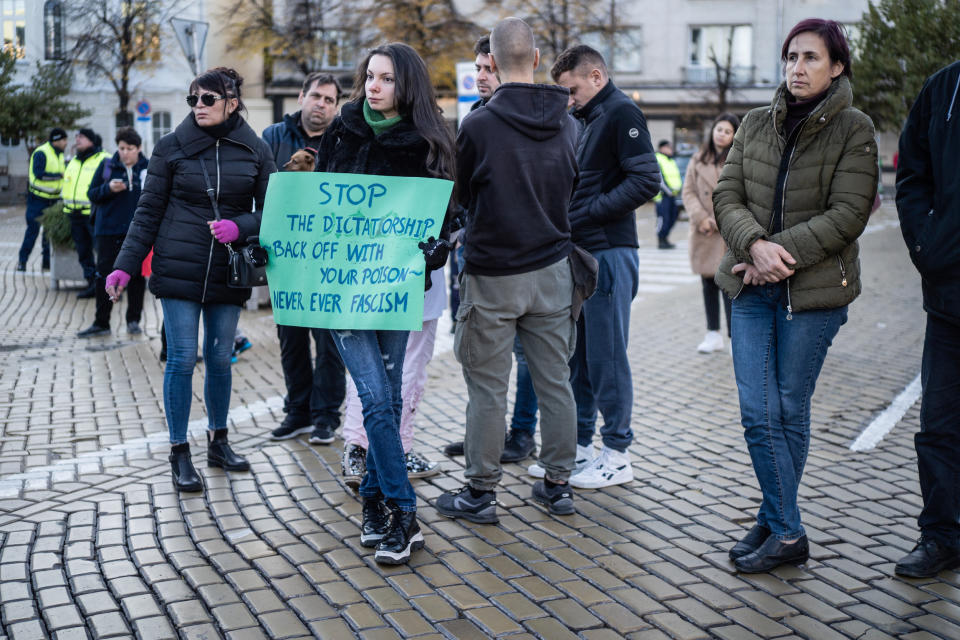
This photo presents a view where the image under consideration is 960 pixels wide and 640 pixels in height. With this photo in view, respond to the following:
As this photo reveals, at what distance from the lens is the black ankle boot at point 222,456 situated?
5359 mm

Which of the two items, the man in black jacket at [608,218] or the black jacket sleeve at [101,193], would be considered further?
the black jacket sleeve at [101,193]

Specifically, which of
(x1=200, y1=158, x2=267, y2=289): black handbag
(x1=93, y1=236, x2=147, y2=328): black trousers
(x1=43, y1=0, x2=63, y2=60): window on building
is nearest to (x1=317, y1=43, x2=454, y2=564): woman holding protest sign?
(x1=200, y1=158, x2=267, y2=289): black handbag

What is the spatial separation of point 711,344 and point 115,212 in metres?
6.01

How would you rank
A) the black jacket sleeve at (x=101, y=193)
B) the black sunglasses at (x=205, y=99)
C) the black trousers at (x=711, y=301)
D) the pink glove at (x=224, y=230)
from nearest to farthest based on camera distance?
1. the pink glove at (x=224, y=230)
2. the black sunglasses at (x=205, y=99)
3. the black trousers at (x=711, y=301)
4. the black jacket sleeve at (x=101, y=193)

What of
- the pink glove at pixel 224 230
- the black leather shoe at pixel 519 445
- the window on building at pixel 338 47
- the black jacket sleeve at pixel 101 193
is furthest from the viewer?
the window on building at pixel 338 47

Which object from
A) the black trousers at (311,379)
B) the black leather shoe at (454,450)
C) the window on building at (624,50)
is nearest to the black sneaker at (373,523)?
the black leather shoe at (454,450)

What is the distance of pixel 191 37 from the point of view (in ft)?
47.7

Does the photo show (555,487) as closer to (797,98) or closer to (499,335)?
(499,335)

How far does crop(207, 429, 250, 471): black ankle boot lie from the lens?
5.36 meters

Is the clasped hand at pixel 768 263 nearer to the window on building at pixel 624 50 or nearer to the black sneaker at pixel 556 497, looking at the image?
the black sneaker at pixel 556 497

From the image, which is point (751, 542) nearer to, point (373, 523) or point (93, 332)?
point (373, 523)

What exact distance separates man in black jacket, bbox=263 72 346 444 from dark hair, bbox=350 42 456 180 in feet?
6.27

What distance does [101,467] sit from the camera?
5465 mm

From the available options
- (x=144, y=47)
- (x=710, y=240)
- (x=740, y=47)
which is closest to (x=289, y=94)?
(x=144, y=47)
